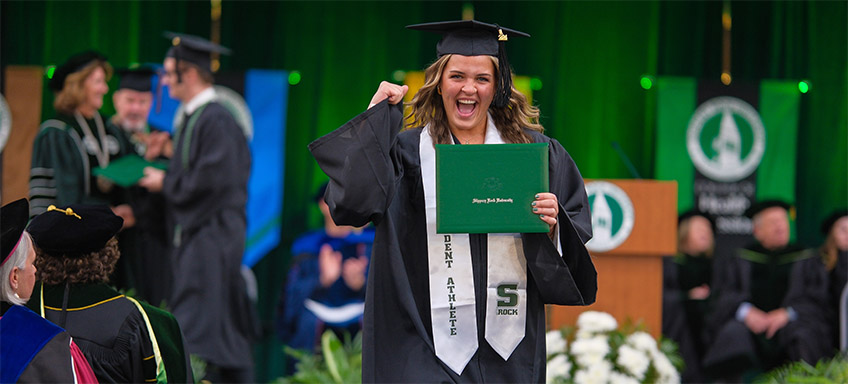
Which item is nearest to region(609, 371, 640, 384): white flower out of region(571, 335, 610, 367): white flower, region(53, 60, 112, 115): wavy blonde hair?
region(571, 335, 610, 367): white flower

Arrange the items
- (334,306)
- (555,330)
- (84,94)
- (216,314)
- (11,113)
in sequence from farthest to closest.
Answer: (11,113) → (334,306) → (84,94) → (216,314) → (555,330)

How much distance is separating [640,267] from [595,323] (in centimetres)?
74

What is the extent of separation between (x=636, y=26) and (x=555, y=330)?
4.93 meters

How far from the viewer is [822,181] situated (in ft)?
33.5

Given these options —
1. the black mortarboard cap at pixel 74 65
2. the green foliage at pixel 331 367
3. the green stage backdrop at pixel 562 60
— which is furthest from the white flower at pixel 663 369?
the black mortarboard cap at pixel 74 65

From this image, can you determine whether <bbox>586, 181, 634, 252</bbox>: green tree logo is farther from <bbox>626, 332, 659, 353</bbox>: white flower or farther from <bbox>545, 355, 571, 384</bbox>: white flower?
<bbox>545, 355, 571, 384</bbox>: white flower

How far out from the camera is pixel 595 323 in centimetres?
595

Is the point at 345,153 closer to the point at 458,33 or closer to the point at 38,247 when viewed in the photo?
the point at 458,33

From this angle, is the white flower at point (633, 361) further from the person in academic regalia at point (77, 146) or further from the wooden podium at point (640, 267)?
the person in academic regalia at point (77, 146)

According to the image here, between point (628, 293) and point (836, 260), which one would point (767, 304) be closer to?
point (836, 260)

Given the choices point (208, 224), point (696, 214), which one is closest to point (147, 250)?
point (208, 224)

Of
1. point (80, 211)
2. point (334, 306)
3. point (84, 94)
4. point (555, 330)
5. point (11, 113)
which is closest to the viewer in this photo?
point (80, 211)

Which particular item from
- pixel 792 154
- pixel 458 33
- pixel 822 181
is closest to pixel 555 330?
pixel 458 33

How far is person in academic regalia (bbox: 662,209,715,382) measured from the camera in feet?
30.2
